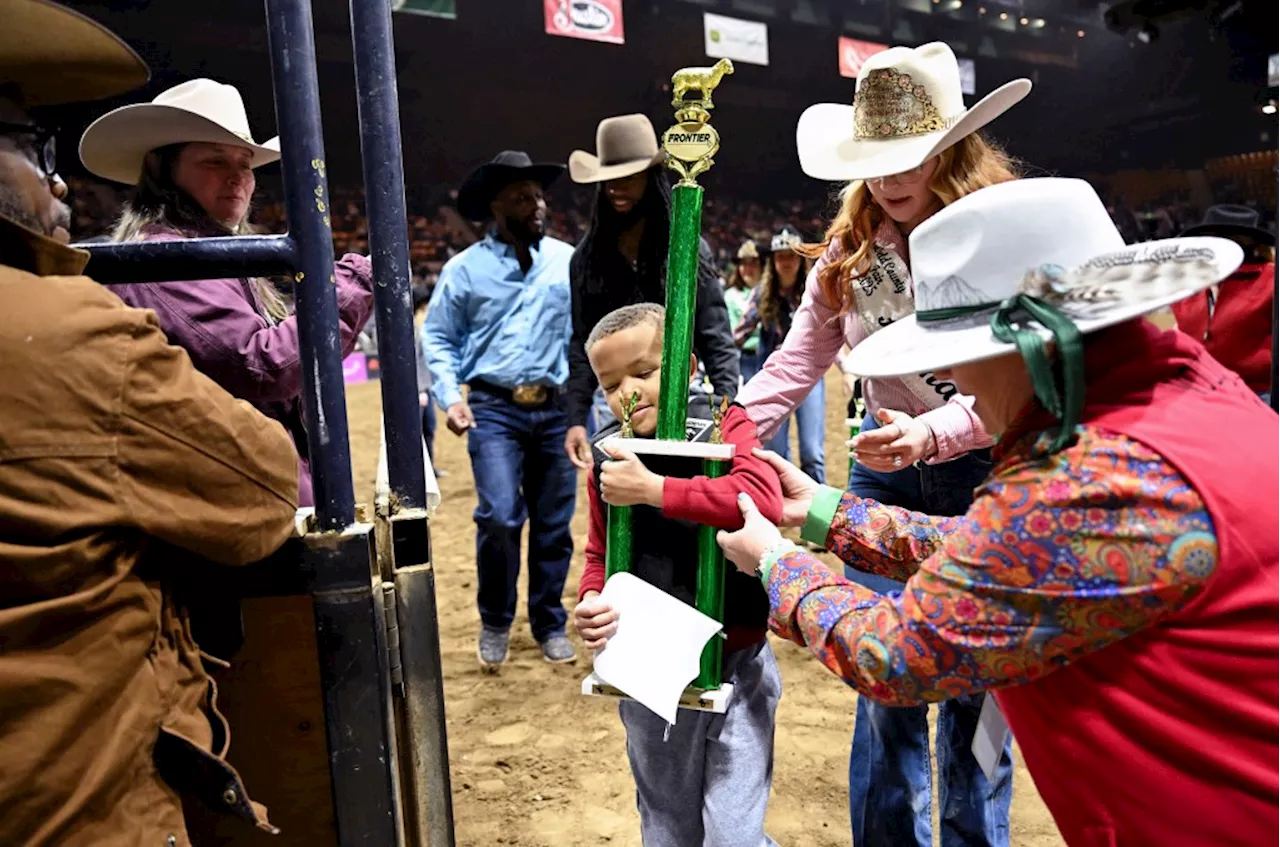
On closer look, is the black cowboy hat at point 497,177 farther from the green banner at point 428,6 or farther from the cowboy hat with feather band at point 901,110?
the green banner at point 428,6

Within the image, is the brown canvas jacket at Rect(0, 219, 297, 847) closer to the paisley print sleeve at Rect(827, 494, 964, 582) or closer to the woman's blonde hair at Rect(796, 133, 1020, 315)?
the paisley print sleeve at Rect(827, 494, 964, 582)

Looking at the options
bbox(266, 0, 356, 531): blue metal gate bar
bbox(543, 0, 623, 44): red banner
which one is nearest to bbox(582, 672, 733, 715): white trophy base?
bbox(266, 0, 356, 531): blue metal gate bar

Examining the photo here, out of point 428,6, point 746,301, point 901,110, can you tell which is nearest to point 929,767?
point 901,110

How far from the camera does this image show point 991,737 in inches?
52.0

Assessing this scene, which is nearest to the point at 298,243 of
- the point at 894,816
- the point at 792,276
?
the point at 894,816

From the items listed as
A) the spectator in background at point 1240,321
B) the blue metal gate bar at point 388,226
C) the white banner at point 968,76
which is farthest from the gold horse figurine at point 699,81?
the white banner at point 968,76

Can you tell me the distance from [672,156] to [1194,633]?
3.15ft

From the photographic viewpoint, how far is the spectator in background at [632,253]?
124 inches

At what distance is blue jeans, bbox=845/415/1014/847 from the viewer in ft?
6.48

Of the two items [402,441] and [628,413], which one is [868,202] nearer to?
[628,413]

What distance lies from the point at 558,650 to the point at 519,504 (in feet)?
1.99

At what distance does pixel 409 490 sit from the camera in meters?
1.30

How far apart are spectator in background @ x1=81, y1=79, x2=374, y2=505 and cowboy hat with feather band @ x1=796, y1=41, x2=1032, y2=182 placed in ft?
3.36

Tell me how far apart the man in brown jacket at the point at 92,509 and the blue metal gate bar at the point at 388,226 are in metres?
0.19
